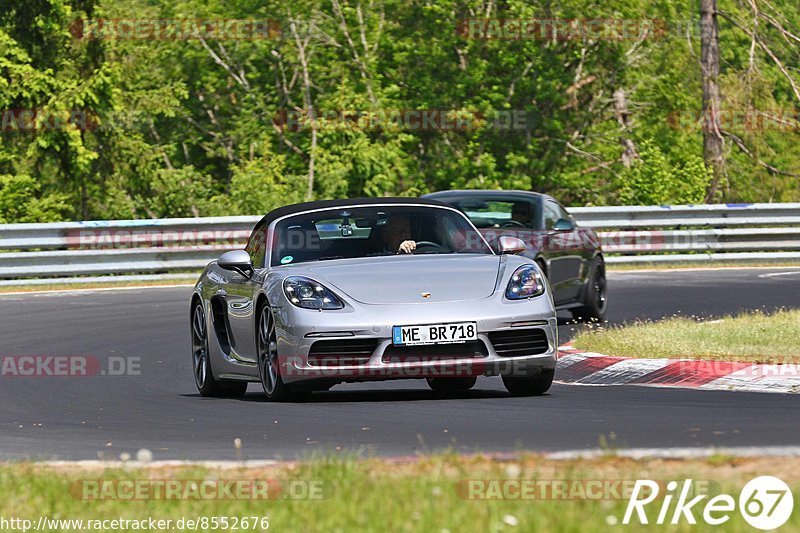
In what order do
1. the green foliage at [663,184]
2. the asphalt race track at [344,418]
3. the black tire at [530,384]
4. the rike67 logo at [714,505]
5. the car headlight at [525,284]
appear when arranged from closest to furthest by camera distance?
the rike67 logo at [714,505], the asphalt race track at [344,418], the car headlight at [525,284], the black tire at [530,384], the green foliage at [663,184]

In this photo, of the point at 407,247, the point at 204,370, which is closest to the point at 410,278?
the point at 407,247

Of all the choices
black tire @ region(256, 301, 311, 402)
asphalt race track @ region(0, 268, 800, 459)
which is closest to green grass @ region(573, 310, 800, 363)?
asphalt race track @ region(0, 268, 800, 459)

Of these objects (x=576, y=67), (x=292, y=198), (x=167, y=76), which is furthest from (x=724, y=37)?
(x=292, y=198)

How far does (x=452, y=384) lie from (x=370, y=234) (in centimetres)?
125

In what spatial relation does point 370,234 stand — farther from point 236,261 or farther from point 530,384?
point 530,384

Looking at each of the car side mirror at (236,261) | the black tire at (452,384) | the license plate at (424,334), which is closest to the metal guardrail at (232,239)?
the car side mirror at (236,261)

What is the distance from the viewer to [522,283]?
10.6m

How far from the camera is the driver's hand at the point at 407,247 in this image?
11336 millimetres

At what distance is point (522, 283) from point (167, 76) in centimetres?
2781

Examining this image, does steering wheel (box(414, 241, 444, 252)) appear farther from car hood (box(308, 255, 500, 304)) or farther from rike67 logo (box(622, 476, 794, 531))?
rike67 logo (box(622, 476, 794, 531))

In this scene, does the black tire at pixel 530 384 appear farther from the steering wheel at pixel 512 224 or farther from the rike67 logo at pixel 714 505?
the steering wheel at pixel 512 224

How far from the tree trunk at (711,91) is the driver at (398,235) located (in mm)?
23499

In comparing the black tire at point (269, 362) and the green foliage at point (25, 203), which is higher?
the black tire at point (269, 362)

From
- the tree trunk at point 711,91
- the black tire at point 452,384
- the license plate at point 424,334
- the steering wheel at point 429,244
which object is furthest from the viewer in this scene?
the tree trunk at point 711,91
